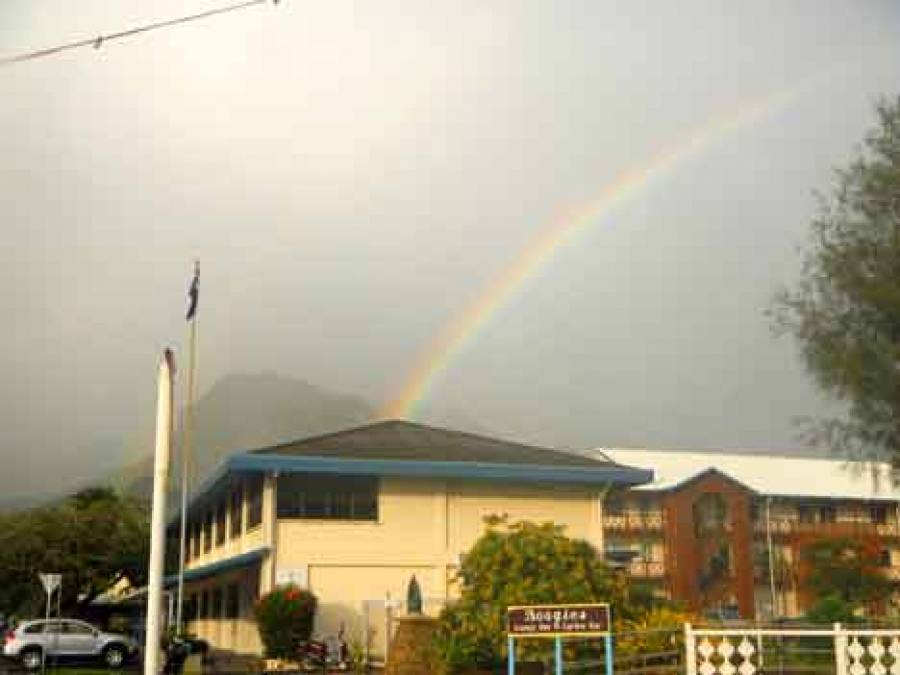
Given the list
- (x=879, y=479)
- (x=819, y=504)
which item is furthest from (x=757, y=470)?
(x=879, y=479)

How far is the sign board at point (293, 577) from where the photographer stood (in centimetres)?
3500

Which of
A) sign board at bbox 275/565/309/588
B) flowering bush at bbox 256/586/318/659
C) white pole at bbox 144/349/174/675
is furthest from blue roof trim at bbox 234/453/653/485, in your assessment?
white pole at bbox 144/349/174/675

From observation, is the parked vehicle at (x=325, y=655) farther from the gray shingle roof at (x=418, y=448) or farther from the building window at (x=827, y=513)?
the building window at (x=827, y=513)

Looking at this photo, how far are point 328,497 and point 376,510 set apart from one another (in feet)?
5.70

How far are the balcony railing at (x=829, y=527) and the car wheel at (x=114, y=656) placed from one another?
6338cm

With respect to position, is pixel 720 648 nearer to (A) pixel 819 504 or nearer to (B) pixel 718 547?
(B) pixel 718 547

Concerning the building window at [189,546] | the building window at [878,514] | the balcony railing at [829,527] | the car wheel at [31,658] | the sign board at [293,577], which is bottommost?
the car wheel at [31,658]

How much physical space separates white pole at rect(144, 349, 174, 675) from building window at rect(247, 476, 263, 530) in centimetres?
3045

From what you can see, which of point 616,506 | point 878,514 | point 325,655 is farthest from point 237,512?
point 878,514

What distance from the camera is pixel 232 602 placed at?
45.2m

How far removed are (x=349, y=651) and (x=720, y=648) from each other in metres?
22.1

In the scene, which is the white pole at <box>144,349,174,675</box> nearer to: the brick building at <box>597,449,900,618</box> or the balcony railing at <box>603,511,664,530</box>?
the brick building at <box>597,449,900,618</box>

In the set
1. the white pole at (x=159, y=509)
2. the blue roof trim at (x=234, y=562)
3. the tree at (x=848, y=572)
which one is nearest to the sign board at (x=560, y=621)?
the white pole at (x=159, y=509)

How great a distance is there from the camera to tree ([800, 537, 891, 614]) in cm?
7400
